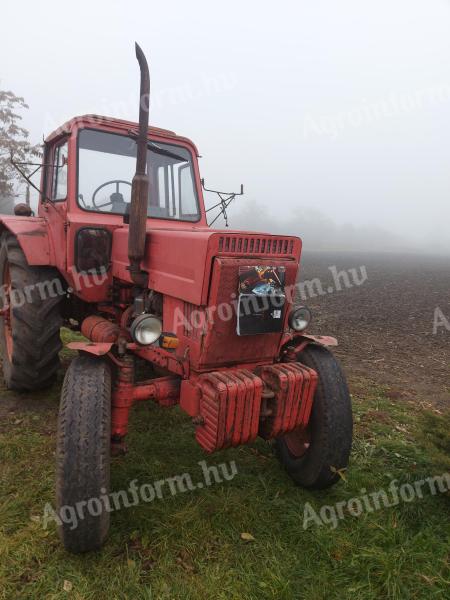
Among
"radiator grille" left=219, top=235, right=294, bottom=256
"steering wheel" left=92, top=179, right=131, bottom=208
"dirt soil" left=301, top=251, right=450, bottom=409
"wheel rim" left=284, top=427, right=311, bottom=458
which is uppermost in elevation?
"steering wheel" left=92, top=179, right=131, bottom=208

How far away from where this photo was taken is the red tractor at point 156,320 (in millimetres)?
2443

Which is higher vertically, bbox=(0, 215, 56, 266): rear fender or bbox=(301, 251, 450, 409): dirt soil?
bbox=(0, 215, 56, 266): rear fender

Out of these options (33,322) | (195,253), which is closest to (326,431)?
(195,253)

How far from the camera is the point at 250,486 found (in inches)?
120

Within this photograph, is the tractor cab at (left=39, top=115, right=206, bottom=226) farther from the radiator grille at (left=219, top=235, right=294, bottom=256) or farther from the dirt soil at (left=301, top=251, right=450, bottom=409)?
the dirt soil at (left=301, top=251, right=450, bottom=409)

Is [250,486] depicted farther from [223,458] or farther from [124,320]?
[124,320]

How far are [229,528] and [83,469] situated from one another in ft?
3.20

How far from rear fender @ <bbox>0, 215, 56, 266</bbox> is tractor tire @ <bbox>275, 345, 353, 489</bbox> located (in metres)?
2.40

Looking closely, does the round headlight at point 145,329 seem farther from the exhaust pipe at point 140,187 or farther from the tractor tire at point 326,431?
the tractor tire at point 326,431

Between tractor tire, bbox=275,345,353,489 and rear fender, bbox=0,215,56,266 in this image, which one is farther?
rear fender, bbox=0,215,56,266

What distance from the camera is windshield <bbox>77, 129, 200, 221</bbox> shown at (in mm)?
3676

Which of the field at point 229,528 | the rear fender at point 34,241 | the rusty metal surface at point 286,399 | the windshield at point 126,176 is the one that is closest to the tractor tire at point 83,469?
the field at point 229,528

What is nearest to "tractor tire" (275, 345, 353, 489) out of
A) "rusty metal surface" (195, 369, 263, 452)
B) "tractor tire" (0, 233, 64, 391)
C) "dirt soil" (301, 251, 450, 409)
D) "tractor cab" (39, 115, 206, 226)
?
"rusty metal surface" (195, 369, 263, 452)

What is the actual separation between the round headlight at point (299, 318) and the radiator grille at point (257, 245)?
0.45 metres
